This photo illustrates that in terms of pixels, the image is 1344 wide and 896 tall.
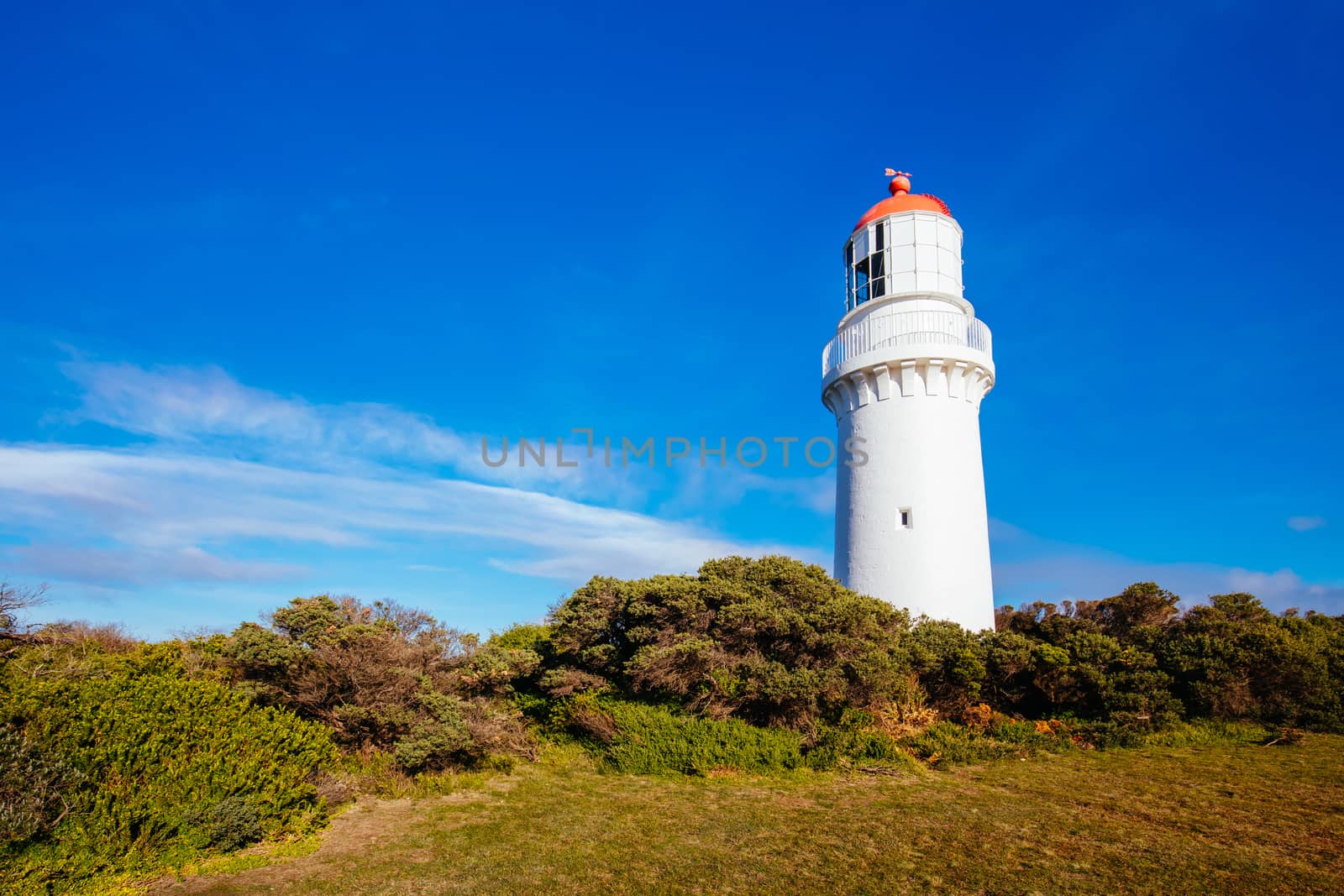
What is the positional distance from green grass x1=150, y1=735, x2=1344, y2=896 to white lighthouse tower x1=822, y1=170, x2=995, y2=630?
4.79m

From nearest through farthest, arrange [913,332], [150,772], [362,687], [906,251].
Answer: [150,772]
[362,687]
[913,332]
[906,251]

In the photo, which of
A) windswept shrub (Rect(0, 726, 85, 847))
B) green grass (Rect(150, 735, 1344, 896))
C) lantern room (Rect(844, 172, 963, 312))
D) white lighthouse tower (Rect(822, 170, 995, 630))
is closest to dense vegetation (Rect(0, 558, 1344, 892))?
windswept shrub (Rect(0, 726, 85, 847))

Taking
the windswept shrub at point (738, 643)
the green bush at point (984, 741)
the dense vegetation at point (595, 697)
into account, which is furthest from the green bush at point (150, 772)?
the green bush at point (984, 741)

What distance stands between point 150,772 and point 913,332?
14.6m

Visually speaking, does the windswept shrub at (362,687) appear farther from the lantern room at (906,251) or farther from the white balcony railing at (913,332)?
the lantern room at (906,251)

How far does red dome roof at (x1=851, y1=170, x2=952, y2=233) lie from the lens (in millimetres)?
16719

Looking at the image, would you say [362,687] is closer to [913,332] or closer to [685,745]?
[685,745]

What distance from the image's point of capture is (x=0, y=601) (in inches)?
316

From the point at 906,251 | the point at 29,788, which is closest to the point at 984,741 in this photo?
the point at 906,251

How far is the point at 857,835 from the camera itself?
24.2 ft

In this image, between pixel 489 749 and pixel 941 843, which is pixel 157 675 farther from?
Answer: pixel 941 843

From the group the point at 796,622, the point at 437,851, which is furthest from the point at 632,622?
the point at 437,851

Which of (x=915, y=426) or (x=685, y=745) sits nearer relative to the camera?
(x=685, y=745)

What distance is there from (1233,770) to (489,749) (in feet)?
35.1
